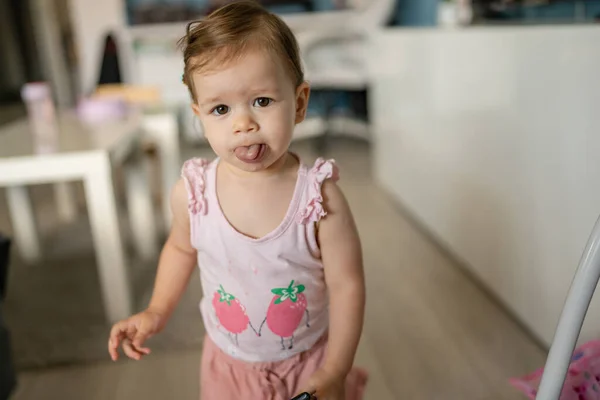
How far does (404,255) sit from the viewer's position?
6.09ft

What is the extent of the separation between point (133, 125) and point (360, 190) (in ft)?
3.70

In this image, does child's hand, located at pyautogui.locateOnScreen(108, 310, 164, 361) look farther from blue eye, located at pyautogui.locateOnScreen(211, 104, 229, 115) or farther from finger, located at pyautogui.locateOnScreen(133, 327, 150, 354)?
blue eye, located at pyautogui.locateOnScreen(211, 104, 229, 115)

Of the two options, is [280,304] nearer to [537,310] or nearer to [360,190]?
[537,310]

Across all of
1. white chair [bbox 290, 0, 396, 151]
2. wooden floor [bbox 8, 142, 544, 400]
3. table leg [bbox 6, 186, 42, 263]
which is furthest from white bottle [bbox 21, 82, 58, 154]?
white chair [bbox 290, 0, 396, 151]

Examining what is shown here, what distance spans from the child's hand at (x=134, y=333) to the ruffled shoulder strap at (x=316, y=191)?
0.25m

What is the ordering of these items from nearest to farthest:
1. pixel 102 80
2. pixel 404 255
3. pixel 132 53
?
1. pixel 404 255
2. pixel 102 80
3. pixel 132 53

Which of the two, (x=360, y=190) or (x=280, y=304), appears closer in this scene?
(x=280, y=304)

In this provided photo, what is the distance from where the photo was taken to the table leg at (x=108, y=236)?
137 centimetres

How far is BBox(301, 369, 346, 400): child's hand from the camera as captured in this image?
25.9 inches

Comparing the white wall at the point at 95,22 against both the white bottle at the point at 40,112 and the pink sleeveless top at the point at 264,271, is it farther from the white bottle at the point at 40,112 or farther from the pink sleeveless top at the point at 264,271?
the pink sleeveless top at the point at 264,271

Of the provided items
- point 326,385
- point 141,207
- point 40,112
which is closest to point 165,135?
point 141,207

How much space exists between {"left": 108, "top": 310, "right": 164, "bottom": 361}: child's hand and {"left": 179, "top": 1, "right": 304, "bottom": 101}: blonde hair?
0.30 meters

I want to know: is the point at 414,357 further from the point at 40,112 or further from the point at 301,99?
the point at 40,112

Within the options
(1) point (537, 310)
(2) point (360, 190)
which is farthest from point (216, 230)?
(2) point (360, 190)
